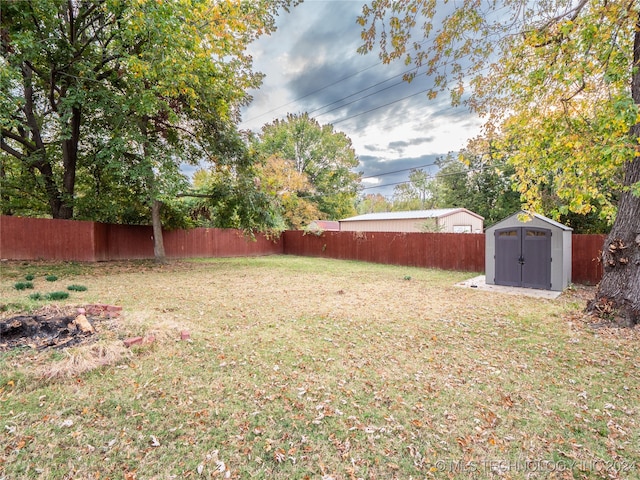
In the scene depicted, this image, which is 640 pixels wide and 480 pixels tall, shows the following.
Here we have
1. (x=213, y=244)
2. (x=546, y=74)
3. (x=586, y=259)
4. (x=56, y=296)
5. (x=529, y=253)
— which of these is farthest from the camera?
(x=213, y=244)

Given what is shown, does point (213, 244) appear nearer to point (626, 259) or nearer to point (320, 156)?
point (320, 156)

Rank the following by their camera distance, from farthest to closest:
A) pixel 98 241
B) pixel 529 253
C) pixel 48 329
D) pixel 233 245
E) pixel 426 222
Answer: pixel 233 245
pixel 426 222
pixel 98 241
pixel 529 253
pixel 48 329

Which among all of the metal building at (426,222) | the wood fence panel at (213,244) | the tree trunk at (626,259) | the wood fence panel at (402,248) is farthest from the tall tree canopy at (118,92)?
the metal building at (426,222)

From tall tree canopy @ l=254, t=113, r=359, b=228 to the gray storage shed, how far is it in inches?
712

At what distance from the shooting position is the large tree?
3.88 m

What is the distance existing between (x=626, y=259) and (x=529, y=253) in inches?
118

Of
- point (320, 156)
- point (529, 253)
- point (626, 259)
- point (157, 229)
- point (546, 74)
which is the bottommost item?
point (529, 253)

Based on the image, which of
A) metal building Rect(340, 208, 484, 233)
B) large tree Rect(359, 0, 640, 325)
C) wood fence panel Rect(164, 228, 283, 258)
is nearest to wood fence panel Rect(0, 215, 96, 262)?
wood fence panel Rect(164, 228, 283, 258)

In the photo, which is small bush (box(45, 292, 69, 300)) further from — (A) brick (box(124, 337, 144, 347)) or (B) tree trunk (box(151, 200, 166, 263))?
(B) tree trunk (box(151, 200, 166, 263))

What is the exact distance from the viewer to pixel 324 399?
8.05 feet

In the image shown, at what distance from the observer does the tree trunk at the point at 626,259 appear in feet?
13.6

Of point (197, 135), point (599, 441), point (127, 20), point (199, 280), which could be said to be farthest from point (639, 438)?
point (197, 135)

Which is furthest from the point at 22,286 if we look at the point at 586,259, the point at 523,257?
the point at 586,259

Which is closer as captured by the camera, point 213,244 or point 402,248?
point 402,248
